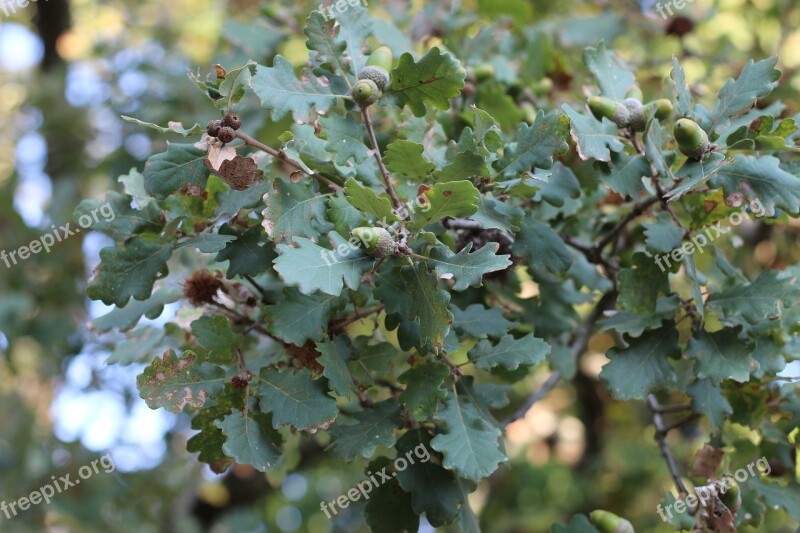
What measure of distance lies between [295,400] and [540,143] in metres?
0.58

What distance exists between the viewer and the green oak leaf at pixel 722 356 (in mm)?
1424

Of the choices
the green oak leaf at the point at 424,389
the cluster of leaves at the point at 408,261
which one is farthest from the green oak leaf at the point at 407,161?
the green oak leaf at the point at 424,389

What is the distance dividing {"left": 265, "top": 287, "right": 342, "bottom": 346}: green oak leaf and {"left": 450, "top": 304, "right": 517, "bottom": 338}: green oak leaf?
0.25m

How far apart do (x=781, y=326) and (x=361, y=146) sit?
88 cm

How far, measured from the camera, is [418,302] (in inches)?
48.3

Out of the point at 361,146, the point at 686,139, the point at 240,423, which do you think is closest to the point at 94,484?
the point at 240,423

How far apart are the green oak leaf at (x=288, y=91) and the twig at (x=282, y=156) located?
2.0 inches

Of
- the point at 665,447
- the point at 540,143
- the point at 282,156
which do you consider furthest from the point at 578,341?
the point at 282,156

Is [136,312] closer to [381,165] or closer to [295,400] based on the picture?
[295,400]

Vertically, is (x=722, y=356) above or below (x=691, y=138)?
below

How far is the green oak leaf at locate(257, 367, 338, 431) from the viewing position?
4.21 feet

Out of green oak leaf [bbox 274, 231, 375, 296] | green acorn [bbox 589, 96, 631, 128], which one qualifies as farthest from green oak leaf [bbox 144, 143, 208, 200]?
green acorn [bbox 589, 96, 631, 128]

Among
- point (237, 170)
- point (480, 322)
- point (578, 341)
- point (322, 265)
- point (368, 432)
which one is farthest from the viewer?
point (578, 341)

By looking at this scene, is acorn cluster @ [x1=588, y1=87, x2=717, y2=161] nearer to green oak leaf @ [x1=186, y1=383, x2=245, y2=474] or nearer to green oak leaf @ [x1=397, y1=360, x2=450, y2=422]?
green oak leaf @ [x1=397, y1=360, x2=450, y2=422]
